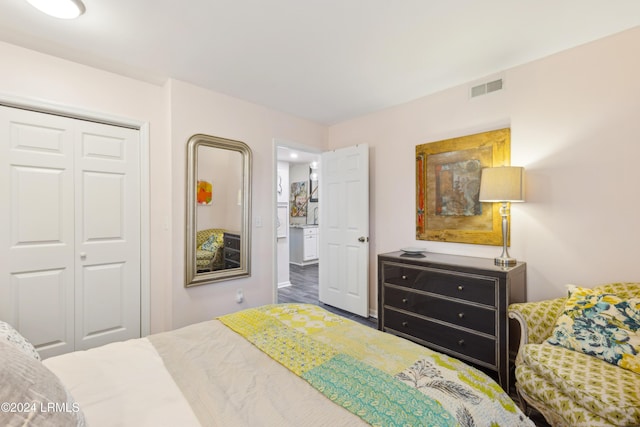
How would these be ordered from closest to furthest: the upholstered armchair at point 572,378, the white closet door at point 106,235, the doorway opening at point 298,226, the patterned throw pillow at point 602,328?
the upholstered armchair at point 572,378, the patterned throw pillow at point 602,328, the white closet door at point 106,235, the doorway opening at point 298,226

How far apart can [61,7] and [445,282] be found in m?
3.22

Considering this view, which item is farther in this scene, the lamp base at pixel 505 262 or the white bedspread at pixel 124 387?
the lamp base at pixel 505 262

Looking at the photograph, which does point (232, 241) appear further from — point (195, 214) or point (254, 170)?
point (254, 170)

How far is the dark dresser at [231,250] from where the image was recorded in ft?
10.0

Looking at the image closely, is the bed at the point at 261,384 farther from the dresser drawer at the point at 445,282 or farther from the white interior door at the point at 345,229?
the white interior door at the point at 345,229

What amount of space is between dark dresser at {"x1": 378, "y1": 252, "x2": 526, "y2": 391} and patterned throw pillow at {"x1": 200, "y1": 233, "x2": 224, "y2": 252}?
1.65m

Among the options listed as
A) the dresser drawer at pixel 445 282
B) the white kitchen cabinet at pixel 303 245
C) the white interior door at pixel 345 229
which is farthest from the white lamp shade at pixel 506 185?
the white kitchen cabinet at pixel 303 245

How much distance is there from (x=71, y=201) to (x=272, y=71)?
198cm

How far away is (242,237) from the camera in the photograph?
314cm

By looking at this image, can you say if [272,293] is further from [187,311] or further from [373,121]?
[373,121]

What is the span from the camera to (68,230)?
234cm

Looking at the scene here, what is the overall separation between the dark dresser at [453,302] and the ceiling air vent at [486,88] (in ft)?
5.00

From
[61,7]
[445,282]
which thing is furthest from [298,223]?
[61,7]

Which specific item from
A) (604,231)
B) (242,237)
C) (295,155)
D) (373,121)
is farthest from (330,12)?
(295,155)
